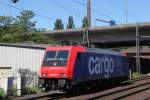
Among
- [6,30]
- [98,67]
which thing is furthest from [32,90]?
[6,30]

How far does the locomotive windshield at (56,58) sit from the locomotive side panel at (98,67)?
2.41ft

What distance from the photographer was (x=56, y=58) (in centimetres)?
2427

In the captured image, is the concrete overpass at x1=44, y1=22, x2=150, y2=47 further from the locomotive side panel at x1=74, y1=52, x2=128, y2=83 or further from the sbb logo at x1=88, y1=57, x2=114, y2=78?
the sbb logo at x1=88, y1=57, x2=114, y2=78

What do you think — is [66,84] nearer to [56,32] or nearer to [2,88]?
[2,88]

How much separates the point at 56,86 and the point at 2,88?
2.95 m

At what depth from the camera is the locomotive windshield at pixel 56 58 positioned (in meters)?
23.9

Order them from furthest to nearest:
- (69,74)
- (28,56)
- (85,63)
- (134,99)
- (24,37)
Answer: (24,37)
(28,56)
(85,63)
(69,74)
(134,99)

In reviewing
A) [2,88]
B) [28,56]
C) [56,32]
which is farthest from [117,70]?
[56,32]

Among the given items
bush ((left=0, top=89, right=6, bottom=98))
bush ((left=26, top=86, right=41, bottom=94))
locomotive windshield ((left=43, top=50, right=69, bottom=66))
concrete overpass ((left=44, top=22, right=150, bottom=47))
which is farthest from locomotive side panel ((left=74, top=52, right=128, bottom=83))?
concrete overpass ((left=44, top=22, right=150, bottom=47))

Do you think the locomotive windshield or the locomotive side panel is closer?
the locomotive windshield

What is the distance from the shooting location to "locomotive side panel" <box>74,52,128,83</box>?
2452cm

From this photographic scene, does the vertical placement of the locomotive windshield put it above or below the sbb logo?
above

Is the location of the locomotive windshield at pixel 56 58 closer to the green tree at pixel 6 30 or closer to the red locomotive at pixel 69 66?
the red locomotive at pixel 69 66

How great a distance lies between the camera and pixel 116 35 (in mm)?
60469
